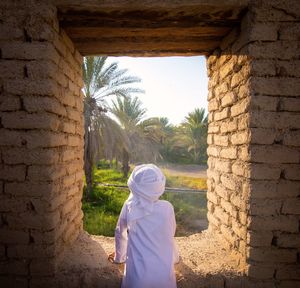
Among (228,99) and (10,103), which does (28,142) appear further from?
(228,99)

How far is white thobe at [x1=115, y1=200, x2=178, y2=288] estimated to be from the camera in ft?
7.87

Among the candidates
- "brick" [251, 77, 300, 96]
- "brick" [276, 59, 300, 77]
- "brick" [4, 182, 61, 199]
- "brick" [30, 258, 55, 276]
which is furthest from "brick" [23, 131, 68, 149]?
"brick" [276, 59, 300, 77]

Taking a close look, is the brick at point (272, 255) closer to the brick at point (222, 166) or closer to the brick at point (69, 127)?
the brick at point (222, 166)

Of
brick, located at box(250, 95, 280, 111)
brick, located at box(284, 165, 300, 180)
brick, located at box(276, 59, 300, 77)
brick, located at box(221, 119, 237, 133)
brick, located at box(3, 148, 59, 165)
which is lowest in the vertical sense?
brick, located at box(284, 165, 300, 180)

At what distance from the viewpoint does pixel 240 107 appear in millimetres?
2758

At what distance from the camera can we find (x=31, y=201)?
2604 millimetres

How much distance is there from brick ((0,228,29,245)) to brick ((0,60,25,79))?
4.29 feet

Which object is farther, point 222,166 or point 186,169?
point 186,169

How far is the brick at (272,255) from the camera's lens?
2.62 meters

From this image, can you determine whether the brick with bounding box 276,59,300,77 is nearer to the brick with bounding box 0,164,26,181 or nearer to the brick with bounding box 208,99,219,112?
the brick with bounding box 208,99,219,112

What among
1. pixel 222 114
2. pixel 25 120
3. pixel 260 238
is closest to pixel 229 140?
pixel 222 114

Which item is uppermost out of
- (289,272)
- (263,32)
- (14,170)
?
(263,32)

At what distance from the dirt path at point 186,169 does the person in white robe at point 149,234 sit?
1952cm

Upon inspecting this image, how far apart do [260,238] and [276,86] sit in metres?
1.28
